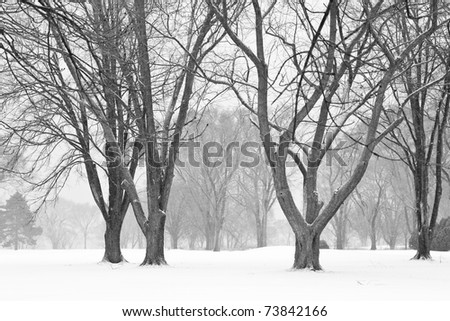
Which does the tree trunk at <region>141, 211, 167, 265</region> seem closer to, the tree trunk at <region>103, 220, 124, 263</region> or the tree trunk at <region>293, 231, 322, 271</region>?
the tree trunk at <region>103, 220, 124, 263</region>

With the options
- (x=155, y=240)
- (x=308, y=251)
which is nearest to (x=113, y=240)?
(x=155, y=240)

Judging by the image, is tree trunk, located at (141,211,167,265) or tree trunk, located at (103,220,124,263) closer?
tree trunk, located at (141,211,167,265)

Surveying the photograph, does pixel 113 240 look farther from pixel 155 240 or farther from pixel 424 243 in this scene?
pixel 424 243

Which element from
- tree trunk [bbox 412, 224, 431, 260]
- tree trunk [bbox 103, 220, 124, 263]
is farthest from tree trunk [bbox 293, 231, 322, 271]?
tree trunk [bbox 412, 224, 431, 260]

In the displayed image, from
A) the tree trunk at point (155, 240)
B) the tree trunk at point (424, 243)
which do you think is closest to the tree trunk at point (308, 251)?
the tree trunk at point (155, 240)

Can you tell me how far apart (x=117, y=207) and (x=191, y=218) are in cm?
2932

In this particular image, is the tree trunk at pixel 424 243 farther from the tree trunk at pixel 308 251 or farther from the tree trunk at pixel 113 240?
the tree trunk at pixel 113 240

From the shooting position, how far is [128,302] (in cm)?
521

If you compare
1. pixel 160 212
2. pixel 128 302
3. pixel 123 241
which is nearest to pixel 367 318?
pixel 128 302

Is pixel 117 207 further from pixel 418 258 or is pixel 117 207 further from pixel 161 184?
pixel 418 258

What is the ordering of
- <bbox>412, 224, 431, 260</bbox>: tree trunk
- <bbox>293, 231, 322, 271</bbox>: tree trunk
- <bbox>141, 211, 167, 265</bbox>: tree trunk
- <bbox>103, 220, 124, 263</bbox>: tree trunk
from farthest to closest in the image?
1. <bbox>412, 224, 431, 260</bbox>: tree trunk
2. <bbox>103, 220, 124, 263</bbox>: tree trunk
3. <bbox>141, 211, 167, 265</bbox>: tree trunk
4. <bbox>293, 231, 322, 271</bbox>: tree trunk

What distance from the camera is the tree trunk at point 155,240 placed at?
1126 cm

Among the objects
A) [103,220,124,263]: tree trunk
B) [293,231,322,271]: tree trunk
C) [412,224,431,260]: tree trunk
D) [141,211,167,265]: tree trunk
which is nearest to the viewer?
[293,231,322,271]: tree trunk

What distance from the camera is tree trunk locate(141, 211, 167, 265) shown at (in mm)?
11258
